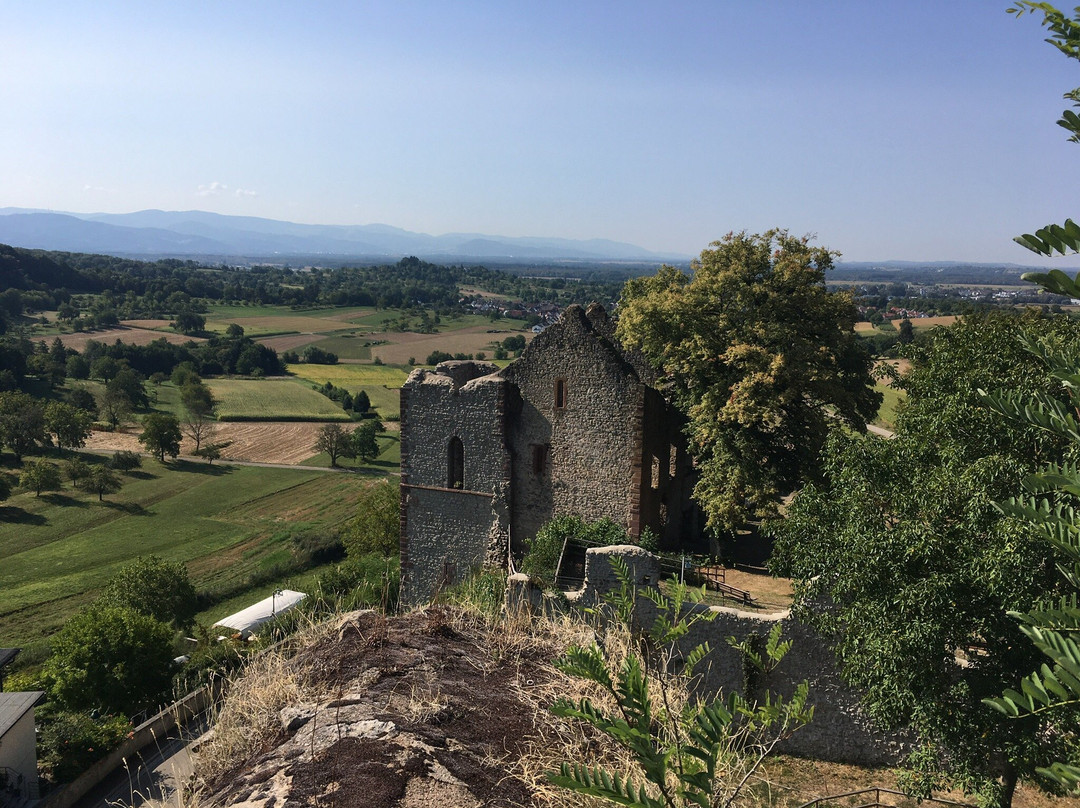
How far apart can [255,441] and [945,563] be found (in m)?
74.1

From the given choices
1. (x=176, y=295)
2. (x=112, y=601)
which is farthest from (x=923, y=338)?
(x=176, y=295)

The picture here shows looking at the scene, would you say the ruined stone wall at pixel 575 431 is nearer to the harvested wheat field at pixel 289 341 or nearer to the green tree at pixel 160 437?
the green tree at pixel 160 437

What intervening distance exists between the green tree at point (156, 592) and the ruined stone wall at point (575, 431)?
22.7 meters

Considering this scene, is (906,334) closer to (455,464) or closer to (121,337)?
(455,464)

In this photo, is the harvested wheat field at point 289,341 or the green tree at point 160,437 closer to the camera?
the green tree at point 160,437

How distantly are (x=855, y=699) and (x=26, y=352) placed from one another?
105823 millimetres

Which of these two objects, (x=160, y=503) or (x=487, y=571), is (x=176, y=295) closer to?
(x=160, y=503)

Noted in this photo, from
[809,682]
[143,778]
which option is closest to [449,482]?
[143,778]

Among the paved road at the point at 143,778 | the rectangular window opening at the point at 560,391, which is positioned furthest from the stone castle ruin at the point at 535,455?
the paved road at the point at 143,778

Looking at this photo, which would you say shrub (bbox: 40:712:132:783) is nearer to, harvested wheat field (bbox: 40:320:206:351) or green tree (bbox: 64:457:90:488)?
green tree (bbox: 64:457:90:488)

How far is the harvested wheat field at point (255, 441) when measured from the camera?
72438 millimetres

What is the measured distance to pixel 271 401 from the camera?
3460 inches

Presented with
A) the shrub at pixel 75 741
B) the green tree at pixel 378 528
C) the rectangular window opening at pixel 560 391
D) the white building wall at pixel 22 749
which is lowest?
the green tree at pixel 378 528

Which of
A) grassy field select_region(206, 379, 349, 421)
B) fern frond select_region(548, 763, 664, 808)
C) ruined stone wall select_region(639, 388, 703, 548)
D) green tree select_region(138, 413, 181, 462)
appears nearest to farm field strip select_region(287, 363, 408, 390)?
grassy field select_region(206, 379, 349, 421)
